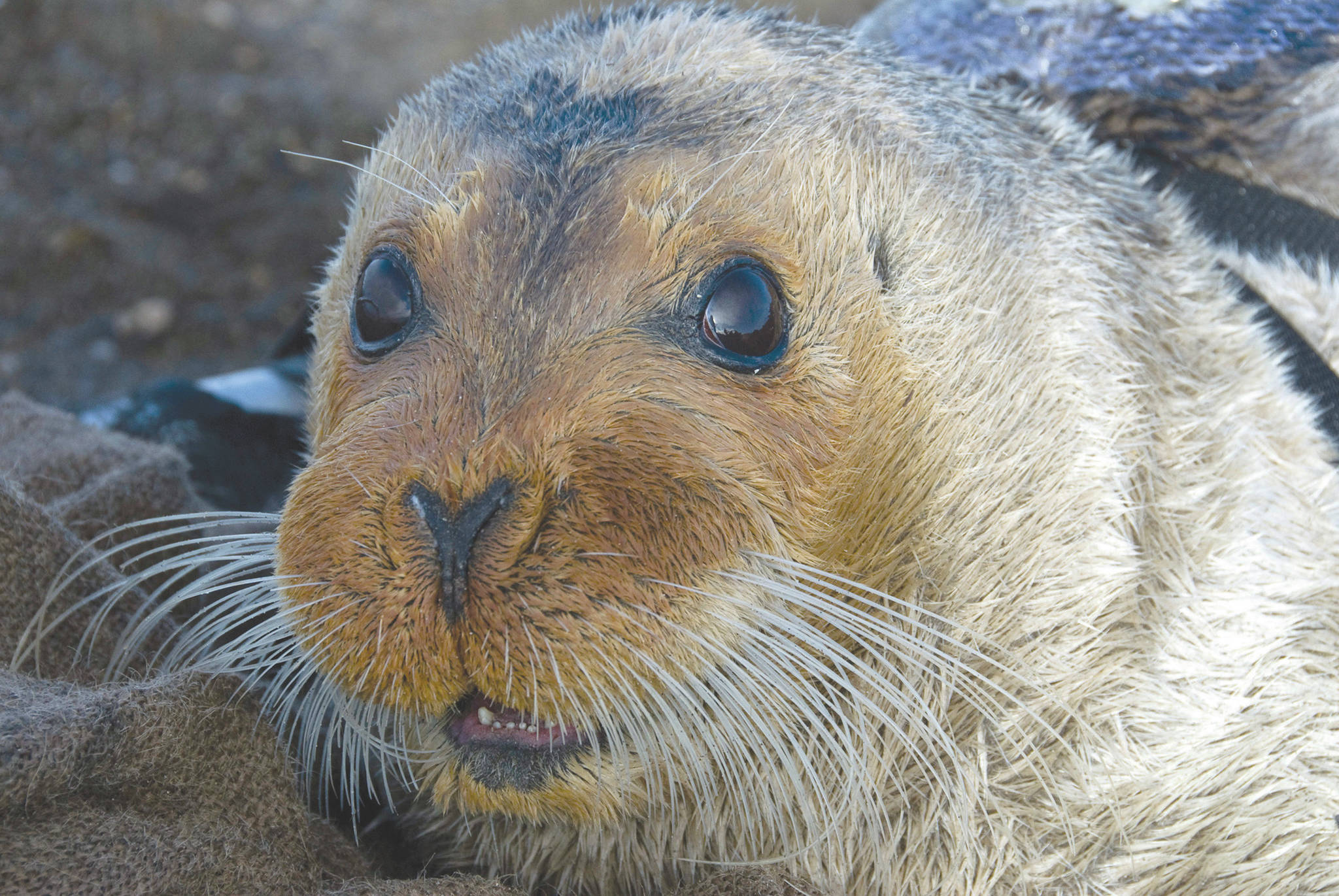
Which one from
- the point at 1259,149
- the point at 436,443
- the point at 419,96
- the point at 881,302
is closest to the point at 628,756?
the point at 436,443

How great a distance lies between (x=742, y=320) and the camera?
1.60m

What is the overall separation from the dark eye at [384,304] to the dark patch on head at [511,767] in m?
0.63

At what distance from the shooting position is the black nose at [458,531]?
1361 millimetres

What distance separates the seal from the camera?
1.42 metres

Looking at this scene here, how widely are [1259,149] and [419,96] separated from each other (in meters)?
1.99

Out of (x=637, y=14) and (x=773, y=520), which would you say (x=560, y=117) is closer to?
(x=637, y=14)

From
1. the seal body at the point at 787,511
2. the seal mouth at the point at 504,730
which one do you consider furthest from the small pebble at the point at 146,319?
the seal mouth at the point at 504,730

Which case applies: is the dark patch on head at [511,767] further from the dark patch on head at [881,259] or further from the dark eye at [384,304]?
the dark patch on head at [881,259]

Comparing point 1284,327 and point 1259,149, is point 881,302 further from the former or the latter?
point 1259,149

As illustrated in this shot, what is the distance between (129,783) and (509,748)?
0.50 m

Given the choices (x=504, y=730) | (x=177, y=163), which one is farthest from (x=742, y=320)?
(x=177, y=163)

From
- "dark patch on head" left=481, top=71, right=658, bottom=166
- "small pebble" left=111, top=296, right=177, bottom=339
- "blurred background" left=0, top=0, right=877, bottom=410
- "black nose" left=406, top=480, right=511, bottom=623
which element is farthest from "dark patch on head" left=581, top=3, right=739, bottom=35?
"small pebble" left=111, top=296, right=177, bottom=339

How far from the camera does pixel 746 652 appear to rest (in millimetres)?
1517

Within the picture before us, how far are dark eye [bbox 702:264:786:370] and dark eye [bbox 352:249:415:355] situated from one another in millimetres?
462
